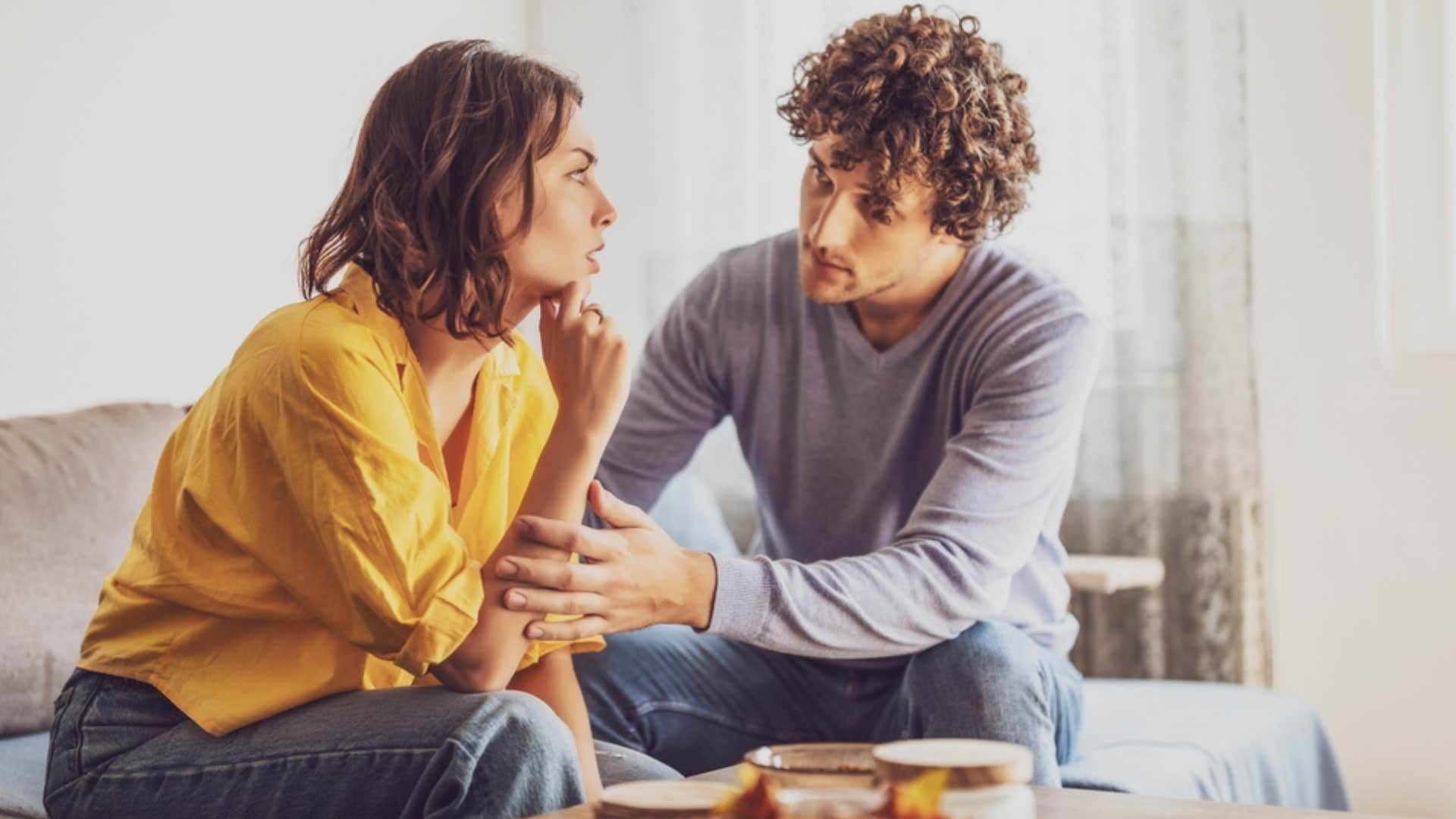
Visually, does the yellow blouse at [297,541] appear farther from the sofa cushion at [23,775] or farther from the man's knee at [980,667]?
the man's knee at [980,667]

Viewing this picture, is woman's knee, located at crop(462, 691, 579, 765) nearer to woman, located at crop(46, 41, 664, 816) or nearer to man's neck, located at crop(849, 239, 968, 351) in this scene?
woman, located at crop(46, 41, 664, 816)

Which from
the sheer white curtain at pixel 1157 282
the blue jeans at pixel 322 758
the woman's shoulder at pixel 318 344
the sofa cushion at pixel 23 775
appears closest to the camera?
the blue jeans at pixel 322 758

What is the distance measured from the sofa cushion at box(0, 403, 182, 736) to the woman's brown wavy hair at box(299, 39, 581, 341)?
67 cm

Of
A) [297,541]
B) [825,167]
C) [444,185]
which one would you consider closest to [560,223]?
[444,185]

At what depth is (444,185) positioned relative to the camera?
56.5 inches

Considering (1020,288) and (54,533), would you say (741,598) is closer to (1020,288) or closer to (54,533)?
(1020,288)

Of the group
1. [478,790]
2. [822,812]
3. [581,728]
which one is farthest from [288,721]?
[822,812]

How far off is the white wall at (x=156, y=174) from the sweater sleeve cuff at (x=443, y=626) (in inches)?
40.5

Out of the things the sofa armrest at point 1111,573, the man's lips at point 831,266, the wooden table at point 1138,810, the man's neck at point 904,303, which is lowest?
the sofa armrest at point 1111,573

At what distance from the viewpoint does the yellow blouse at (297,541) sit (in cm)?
124

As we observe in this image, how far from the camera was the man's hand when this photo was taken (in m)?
1.30

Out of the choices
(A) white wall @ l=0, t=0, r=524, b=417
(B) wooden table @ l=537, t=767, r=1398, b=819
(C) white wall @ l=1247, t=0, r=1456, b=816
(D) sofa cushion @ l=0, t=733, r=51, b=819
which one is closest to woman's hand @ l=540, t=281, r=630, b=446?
(B) wooden table @ l=537, t=767, r=1398, b=819

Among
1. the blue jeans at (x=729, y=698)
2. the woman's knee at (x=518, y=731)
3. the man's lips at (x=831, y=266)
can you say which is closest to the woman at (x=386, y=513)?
the woman's knee at (x=518, y=731)

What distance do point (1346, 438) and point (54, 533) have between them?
2.10m
